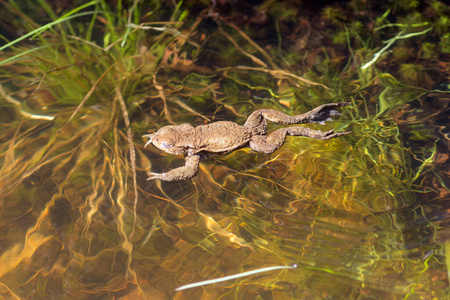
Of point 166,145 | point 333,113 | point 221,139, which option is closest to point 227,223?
point 221,139

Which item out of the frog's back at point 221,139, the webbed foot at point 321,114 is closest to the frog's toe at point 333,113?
the webbed foot at point 321,114

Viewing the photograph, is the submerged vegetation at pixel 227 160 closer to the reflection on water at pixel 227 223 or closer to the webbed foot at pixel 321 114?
the reflection on water at pixel 227 223

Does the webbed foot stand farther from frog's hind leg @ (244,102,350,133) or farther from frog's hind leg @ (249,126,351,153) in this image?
frog's hind leg @ (249,126,351,153)

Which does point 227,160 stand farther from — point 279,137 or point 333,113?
point 333,113

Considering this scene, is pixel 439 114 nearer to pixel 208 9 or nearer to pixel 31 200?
pixel 208 9

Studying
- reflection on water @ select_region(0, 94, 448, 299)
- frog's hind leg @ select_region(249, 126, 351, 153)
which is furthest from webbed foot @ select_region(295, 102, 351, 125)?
reflection on water @ select_region(0, 94, 448, 299)

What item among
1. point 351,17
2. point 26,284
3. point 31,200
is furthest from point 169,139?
point 351,17

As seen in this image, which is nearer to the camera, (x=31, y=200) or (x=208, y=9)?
(x=31, y=200)
